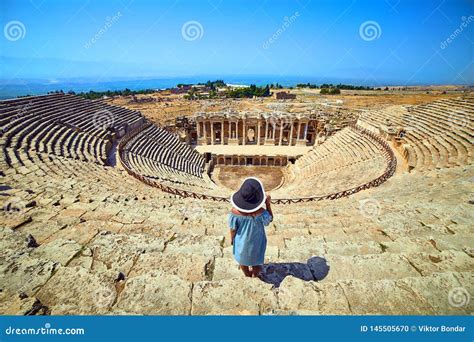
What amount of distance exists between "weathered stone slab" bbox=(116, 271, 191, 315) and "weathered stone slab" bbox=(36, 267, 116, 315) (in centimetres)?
22

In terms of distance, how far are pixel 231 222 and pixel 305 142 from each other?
3267cm

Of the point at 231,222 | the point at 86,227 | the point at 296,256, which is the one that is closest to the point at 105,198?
the point at 86,227

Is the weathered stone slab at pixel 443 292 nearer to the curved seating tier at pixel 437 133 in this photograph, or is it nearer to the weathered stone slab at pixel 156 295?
the weathered stone slab at pixel 156 295

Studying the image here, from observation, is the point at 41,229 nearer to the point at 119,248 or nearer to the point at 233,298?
the point at 119,248

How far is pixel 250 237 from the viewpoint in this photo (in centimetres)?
371

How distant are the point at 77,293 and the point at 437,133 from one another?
23148 mm

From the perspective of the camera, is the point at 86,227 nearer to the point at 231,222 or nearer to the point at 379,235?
the point at 231,222

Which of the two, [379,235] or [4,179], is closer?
[379,235]

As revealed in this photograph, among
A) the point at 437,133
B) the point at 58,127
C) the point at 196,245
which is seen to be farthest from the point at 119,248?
the point at 437,133

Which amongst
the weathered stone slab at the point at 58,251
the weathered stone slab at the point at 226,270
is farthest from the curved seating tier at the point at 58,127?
the weathered stone slab at the point at 226,270

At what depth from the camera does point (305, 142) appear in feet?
113

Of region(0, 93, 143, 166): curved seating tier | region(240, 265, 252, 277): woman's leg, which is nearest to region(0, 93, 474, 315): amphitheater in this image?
region(240, 265, 252, 277): woman's leg

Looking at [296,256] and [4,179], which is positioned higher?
[296,256]

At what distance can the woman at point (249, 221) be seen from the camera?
3582 mm
